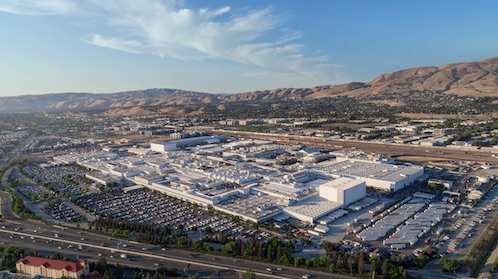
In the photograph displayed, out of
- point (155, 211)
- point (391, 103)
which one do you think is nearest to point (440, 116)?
point (391, 103)

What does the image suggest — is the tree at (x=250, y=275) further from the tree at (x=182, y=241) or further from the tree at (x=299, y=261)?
the tree at (x=182, y=241)

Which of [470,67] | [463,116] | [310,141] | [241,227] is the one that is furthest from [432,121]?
[470,67]

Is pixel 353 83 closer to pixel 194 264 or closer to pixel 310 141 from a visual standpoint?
pixel 310 141

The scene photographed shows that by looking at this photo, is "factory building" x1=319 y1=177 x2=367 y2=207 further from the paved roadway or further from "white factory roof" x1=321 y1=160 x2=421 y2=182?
the paved roadway

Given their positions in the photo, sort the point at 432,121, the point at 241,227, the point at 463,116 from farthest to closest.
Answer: the point at 463,116 → the point at 432,121 → the point at 241,227

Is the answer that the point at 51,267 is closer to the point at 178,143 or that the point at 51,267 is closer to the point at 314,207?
the point at 314,207

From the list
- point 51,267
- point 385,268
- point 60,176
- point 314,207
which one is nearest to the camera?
point 385,268
